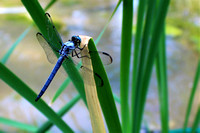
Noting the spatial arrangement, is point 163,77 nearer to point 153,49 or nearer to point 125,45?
point 153,49

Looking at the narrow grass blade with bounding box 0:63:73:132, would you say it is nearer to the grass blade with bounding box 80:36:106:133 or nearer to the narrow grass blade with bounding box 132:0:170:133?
the grass blade with bounding box 80:36:106:133

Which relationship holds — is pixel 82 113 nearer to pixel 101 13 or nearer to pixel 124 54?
pixel 124 54

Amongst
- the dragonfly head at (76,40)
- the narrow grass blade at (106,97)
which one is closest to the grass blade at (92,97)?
the narrow grass blade at (106,97)

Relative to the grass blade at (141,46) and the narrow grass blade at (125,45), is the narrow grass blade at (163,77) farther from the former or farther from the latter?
the narrow grass blade at (125,45)

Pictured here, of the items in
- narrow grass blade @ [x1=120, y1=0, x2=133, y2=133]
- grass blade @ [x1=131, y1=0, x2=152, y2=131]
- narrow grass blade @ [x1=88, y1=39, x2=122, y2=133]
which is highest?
grass blade @ [x1=131, y1=0, x2=152, y2=131]

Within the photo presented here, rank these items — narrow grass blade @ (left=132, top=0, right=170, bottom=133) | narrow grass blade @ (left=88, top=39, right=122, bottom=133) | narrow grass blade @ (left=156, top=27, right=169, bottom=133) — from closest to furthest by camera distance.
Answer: narrow grass blade @ (left=88, top=39, right=122, bottom=133), narrow grass blade @ (left=132, top=0, right=170, bottom=133), narrow grass blade @ (left=156, top=27, right=169, bottom=133)

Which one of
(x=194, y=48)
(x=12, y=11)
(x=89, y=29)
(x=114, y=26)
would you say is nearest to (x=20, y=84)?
(x=194, y=48)

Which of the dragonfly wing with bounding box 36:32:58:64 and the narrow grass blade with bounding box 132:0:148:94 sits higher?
the narrow grass blade with bounding box 132:0:148:94

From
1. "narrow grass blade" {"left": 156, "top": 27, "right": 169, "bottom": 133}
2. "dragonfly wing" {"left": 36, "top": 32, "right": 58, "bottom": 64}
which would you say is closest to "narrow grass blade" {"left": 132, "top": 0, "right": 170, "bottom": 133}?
"narrow grass blade" {"left": 156, "top": 27, "right": 169, "bottom": 133}

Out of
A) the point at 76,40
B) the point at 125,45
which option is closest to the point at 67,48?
the point at 76,40

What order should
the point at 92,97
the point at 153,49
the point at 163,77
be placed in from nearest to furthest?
1. the point at 92,97
2. the point at 153,49
3. the point at 163,77
